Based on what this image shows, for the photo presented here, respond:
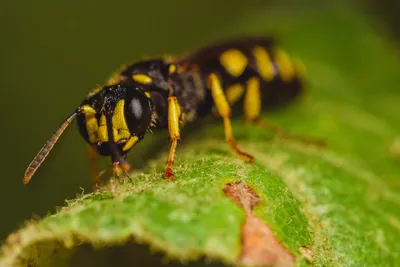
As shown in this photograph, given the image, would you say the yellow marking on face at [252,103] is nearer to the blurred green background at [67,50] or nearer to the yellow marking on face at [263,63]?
the yellow marking on face at [263,63]

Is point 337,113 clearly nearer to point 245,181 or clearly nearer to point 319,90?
point 319,90

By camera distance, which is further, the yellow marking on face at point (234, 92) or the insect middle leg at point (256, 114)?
the yellow marking on face at point (234, 92)

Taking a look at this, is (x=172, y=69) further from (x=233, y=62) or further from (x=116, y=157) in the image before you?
(x=116, y=157)

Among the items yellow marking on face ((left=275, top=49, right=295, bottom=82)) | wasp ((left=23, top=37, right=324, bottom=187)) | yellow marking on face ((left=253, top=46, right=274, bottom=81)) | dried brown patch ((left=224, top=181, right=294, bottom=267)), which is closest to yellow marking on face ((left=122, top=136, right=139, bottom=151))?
wasp ((left=23, top=37, right=324, bottom=187))

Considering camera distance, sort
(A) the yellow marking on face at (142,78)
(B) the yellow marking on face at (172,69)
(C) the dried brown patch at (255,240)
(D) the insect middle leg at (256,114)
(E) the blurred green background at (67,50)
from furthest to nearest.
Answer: (E) the blurred green background at (67,50) → (D) the insect middle leg at (256,114) → (B) the yellow marking on face at (172,69) → (A) the yellow marking on face at (142,78) → (C) the dried brown patch at (255,240)

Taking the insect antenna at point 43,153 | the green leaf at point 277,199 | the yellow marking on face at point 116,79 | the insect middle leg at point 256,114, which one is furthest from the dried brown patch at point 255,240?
the insect middle leg at point 256,114

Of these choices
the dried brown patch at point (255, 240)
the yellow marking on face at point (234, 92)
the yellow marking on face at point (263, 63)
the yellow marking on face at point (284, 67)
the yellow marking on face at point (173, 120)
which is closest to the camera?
the dried brown patch at point (255, 240)

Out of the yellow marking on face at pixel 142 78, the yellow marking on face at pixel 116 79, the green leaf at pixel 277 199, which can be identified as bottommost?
the green leaf at pixel 277 199

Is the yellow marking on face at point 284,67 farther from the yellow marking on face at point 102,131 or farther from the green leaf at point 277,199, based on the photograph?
the yellow marking on face at point 102,131

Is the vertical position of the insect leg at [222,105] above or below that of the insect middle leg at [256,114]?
above
